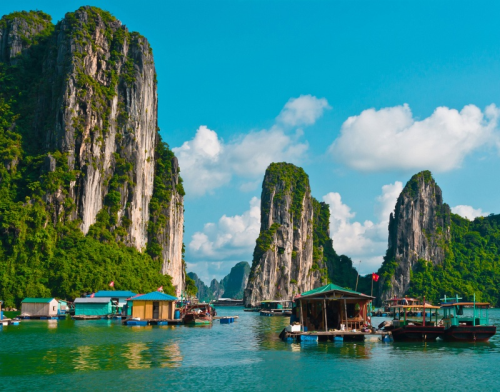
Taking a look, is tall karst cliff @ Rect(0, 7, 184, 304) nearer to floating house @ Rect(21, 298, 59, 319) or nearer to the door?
floating house @ Rect(21, 298, 59, 319)

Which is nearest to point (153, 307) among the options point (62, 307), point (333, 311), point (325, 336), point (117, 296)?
point (117, 296)

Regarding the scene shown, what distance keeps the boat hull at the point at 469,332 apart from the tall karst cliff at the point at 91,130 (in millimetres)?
78935

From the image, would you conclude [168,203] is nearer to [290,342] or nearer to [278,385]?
[290,342]

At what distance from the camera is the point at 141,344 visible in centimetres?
4650

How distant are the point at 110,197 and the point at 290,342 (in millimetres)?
78293

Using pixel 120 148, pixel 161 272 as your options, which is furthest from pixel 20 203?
pixel 161 272

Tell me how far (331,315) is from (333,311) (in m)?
0.43

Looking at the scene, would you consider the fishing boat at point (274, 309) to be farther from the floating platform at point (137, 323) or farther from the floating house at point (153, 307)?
the floating platform at point (137, 323)

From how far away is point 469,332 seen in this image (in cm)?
5019

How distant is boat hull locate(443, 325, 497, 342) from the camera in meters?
50.0

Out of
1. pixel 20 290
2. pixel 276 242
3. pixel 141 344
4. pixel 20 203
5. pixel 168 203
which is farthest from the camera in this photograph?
pixel 276 242

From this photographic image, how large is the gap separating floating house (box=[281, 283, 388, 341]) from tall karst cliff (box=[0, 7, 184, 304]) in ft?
230

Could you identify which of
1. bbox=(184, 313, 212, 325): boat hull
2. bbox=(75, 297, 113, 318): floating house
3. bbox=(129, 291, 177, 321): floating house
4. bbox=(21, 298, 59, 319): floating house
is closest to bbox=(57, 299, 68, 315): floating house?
bbox=(21, 298, 59, 319): floating house

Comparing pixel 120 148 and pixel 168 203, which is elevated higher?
pixel 120 148
